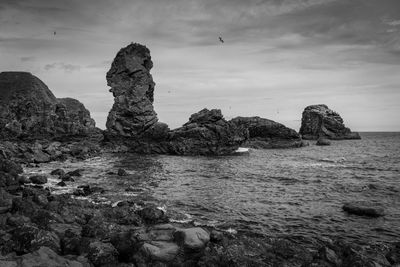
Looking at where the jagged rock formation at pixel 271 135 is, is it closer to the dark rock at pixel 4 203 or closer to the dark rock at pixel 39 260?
the dark rock at pixel 4 203

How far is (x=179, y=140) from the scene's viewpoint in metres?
83.9

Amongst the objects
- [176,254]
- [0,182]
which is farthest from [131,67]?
[176,254]

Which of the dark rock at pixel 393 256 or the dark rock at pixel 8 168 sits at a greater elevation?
the dark rock at pixel 8 168

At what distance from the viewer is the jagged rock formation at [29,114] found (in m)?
84.1

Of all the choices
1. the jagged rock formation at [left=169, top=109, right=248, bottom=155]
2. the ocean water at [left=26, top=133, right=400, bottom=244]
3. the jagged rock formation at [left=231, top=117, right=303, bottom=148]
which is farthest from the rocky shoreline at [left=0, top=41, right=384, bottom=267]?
the jagged rock formation at [left=231, top=117, right=303, bottom=148]

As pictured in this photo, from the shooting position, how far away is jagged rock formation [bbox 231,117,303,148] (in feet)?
398

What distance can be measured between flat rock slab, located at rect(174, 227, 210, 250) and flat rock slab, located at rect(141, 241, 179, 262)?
23.8 inches

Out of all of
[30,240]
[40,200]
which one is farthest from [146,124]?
[30,240]

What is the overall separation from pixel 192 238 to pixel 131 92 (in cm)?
8083

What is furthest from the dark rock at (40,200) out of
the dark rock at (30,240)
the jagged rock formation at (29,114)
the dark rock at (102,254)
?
the jagged rock formation at (29,114)

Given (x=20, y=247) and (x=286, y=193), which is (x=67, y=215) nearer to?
(x=20, y=247)

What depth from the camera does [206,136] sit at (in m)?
82.8

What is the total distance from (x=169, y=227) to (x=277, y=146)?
10399cm

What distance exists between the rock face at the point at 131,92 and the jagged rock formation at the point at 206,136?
10993 millimetres
